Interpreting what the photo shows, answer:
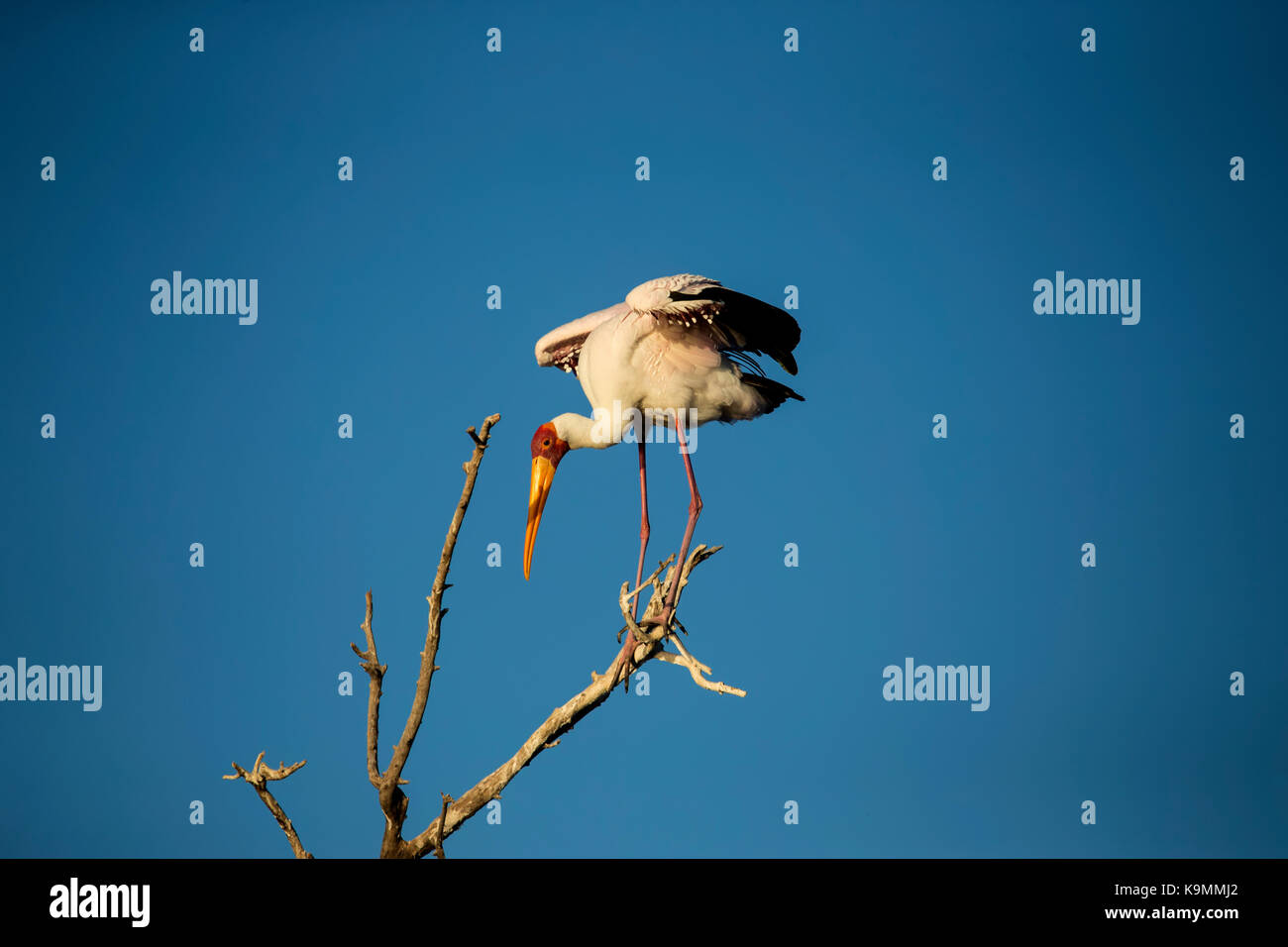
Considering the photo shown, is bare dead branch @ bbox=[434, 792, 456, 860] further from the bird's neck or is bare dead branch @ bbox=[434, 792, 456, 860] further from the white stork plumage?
the bird's neck

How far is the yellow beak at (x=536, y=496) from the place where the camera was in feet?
20.4

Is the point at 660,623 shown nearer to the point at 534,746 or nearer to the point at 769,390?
the point at 534,746

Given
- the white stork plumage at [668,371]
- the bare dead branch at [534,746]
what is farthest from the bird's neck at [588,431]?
the bare dead branch at [534,746]

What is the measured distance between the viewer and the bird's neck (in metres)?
6.49

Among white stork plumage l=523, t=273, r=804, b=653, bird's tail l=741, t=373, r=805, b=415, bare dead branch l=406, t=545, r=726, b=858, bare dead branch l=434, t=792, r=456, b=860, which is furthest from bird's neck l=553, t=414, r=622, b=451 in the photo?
bare dead branch l=434, t=792, r=456, b=860

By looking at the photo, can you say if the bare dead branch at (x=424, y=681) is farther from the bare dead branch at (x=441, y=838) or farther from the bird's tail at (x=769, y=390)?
the bird's tail at (x=769, y=390)

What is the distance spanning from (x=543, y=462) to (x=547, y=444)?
0.10m

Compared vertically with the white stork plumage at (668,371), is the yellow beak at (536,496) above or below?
below

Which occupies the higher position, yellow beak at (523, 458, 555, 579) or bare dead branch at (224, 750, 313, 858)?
yellow beak at (523, 458, 555, 579)

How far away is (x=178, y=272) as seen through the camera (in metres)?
8.74

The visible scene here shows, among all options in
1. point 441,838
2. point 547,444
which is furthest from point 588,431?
point 441,838
